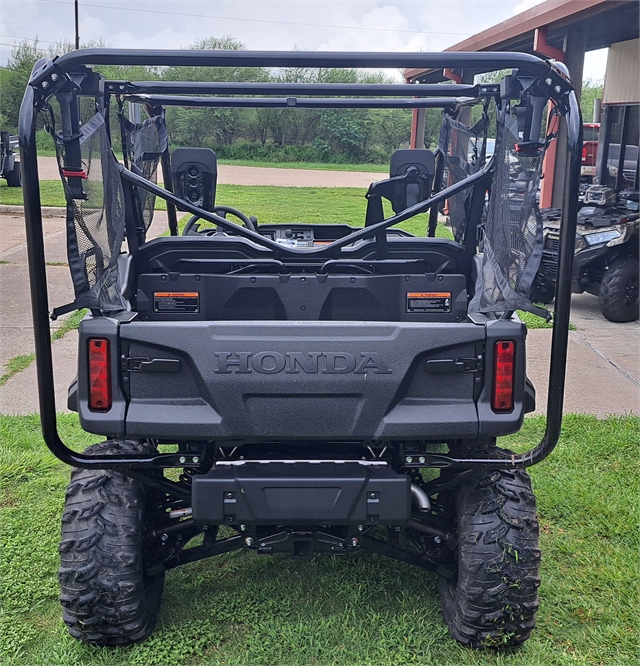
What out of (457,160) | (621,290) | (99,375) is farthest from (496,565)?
(621,290)

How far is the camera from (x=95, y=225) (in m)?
2.62

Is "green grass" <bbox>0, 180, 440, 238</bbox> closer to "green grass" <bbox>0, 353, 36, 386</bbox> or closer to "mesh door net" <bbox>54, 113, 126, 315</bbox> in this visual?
"green grass" <bbox>0, 353, 36, 386</bbox>

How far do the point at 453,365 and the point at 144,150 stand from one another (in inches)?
90.1

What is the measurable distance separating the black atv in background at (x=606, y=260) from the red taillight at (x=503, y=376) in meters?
4.87

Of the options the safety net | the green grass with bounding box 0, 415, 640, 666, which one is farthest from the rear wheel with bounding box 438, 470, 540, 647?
the safety net

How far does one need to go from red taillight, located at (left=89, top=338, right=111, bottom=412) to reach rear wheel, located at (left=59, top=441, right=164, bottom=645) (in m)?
0.39

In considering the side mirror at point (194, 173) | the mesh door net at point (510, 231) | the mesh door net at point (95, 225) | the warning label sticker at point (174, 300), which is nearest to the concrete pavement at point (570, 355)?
the side mirror at point (194, 173)

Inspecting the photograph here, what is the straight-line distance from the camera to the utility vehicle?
2.44m

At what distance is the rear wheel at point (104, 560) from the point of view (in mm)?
2623

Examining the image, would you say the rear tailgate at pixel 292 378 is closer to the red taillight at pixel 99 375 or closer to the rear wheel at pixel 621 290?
the red taillight at pixel 99 375

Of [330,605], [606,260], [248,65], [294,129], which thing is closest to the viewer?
[248,65]

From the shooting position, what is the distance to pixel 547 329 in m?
7.11

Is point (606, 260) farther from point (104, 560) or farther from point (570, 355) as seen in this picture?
point (104, 560)

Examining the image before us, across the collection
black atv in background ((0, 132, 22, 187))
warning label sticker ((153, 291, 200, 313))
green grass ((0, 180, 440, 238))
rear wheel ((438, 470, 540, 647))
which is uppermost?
black atv in background ((0, 132, 22, 187))
